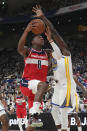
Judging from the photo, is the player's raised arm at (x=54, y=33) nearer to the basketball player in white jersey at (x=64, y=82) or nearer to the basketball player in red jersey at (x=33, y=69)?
the basketball player in white jersey at (x=64, y=82)

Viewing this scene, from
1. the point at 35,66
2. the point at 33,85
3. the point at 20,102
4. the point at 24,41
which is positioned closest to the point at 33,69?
the point at 35,66

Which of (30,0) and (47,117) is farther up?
(30,0)

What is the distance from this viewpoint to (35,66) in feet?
17.6

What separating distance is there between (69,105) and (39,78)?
0.78 m

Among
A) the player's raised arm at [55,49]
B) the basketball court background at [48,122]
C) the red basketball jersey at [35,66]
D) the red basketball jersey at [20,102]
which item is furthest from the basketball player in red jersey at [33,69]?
the red basketball jersey at [20,102]

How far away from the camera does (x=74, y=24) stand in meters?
27.7

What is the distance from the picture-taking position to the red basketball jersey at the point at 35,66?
210 inches

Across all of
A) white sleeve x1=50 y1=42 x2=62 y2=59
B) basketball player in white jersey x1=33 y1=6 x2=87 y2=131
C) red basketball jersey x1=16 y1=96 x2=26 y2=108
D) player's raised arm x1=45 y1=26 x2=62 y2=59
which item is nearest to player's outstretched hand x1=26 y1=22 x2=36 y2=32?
player's raised arm x1=45 y1=26 x2=62 y2=59

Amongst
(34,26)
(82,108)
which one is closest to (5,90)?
(82,108)

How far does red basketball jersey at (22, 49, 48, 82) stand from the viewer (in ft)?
17.5

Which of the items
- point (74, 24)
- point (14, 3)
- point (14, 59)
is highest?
point (14, 3)

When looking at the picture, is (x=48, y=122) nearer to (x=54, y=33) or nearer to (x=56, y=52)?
(x=56, y=52)

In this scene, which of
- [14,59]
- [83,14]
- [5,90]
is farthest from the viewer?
[14,59]

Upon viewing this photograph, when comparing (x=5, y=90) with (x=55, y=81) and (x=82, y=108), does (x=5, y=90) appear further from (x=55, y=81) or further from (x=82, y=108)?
(x=55, y=81)
